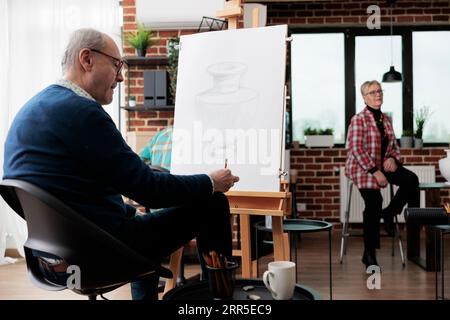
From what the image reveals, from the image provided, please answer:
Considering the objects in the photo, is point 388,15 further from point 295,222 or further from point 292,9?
point 295,222

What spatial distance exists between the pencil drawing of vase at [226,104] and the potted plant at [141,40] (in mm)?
1722

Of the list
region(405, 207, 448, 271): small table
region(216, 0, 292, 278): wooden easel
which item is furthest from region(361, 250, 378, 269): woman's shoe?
region(216, 0, 292, 278): wooden easel

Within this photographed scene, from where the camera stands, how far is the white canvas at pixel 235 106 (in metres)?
2.42

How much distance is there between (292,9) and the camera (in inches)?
228

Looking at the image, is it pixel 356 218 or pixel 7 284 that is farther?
pixel 356 218

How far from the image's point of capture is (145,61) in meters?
4.22

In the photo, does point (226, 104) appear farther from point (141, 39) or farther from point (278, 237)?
point (141, 39)

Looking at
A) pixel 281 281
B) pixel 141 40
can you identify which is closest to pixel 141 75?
pixel 141 40

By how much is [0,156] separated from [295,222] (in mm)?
2709

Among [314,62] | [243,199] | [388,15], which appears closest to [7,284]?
[243,199]

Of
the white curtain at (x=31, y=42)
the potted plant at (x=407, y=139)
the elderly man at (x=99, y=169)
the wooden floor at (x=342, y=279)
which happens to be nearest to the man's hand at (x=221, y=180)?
the elderly man at (x=99, y=169)

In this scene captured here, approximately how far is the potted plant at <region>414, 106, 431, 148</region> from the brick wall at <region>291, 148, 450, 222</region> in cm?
80

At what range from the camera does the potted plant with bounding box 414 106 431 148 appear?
5583mm

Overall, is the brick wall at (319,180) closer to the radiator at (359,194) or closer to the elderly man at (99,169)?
the radiator at (359,194)
